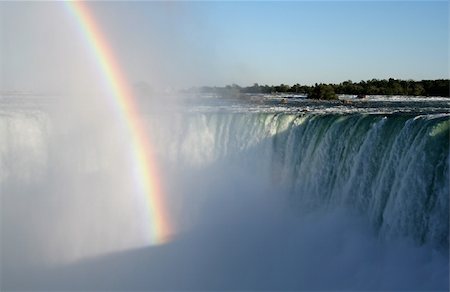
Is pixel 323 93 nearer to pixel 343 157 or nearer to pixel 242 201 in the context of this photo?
pixel 242 201

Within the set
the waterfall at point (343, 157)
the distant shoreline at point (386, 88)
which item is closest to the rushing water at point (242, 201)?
the waterfall at point (343, 157)

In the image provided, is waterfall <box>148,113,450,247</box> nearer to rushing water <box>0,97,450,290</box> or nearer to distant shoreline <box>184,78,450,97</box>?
rushing water <box>0,97,450,290</box>

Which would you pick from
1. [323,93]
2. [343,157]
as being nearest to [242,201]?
[343,157]

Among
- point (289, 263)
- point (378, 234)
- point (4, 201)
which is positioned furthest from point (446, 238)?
point (4, 201)

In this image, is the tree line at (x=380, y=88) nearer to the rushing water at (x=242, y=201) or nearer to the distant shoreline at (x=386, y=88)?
the distant shoreline at (x=386, y=88)

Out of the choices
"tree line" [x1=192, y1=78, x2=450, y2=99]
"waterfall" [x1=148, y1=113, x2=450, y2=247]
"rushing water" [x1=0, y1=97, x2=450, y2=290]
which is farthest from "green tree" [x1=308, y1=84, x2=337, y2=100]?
"waterfall" [x1=148, y1=113, x2=450, y2=247]

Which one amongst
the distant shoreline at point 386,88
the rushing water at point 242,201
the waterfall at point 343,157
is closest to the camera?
the waterfall at point 343,157

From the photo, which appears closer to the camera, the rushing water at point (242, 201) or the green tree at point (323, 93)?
the rushing water at point (242, 201)

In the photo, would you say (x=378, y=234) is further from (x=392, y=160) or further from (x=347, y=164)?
(x=347, y=164)
